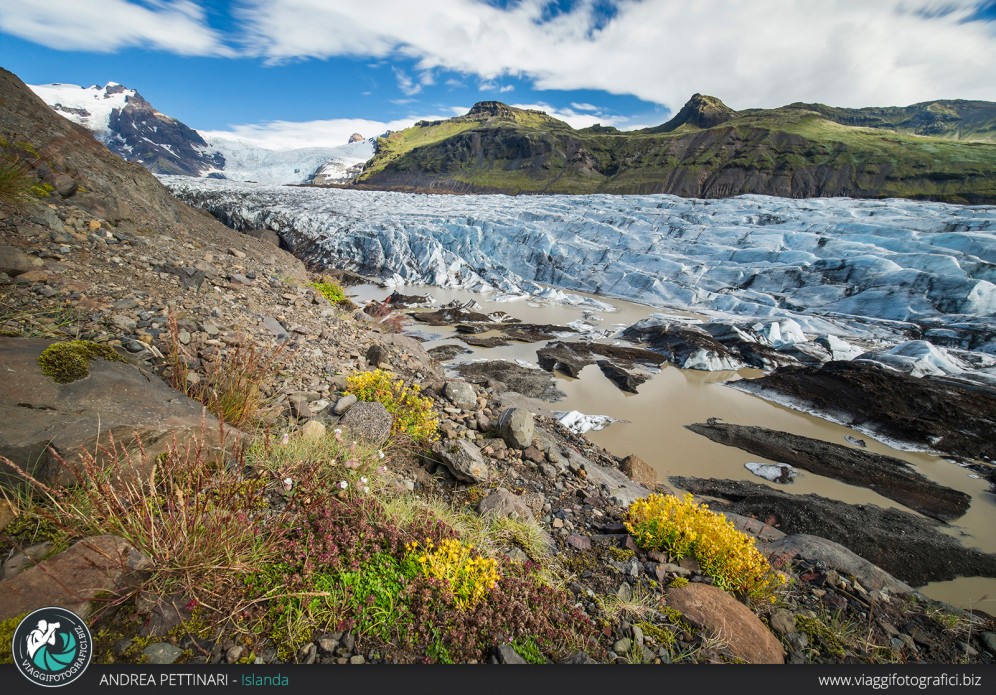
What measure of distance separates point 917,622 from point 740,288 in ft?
77.8

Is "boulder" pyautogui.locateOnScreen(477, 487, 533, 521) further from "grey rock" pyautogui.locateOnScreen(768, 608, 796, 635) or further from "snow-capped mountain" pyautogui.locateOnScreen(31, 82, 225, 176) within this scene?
"snow-capped mountain" pyautogui.locateOnScreen(31, 82, 225, 176)

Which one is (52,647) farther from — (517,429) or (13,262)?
(13,262)

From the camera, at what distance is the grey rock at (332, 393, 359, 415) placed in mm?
4383

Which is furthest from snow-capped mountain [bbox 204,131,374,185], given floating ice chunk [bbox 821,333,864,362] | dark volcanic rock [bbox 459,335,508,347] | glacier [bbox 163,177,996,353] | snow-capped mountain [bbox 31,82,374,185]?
floating ice chunk [bbox 821,333,864,362]

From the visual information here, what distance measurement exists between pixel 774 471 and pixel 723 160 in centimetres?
7996

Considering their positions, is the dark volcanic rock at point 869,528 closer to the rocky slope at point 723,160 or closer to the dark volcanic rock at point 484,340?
the dark volcanic rock at point 484,340

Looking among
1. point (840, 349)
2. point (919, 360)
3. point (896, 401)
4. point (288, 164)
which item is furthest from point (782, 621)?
point (288, 164)

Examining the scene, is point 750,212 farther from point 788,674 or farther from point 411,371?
point 788,674

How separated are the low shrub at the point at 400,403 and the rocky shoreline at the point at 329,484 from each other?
0.19m

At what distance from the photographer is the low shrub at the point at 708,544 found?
3.15 m

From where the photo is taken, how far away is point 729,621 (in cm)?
268

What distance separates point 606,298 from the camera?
2539 cm

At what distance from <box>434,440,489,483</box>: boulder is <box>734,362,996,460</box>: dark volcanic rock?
1106cm

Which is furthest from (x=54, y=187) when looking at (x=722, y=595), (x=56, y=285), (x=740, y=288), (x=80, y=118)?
(x=80, y=118)
